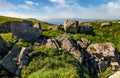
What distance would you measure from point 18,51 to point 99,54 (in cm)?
2073

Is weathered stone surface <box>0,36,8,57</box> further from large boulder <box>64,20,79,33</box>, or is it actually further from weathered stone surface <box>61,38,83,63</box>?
large boulder <box>64,20,79,33</box>

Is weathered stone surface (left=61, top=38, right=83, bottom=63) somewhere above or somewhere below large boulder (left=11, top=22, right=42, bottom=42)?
below

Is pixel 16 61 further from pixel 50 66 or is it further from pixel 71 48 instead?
pixel 71 48

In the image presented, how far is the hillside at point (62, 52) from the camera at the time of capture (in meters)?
34.4

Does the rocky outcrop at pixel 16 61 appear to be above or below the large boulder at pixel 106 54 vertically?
above

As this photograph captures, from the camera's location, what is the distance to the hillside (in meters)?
34.4

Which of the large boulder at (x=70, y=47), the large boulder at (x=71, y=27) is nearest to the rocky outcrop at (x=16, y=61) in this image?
the large boulder at (x=70, y=47)

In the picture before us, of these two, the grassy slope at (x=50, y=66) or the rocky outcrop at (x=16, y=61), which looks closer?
the grassy slope at (x=50, y=66)

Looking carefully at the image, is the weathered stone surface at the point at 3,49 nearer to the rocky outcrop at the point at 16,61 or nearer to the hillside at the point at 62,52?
the hillside at the point at 62,52

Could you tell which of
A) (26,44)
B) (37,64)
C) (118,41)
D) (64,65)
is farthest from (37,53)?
(118,41)

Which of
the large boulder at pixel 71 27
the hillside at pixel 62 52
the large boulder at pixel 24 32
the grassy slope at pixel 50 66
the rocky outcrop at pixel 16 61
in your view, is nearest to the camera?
the grassy slope at pixel 50 66

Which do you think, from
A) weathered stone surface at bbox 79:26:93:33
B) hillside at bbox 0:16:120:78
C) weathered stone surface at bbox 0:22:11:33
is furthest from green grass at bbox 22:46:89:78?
weathered stone surface at bbox 0:22:11:33

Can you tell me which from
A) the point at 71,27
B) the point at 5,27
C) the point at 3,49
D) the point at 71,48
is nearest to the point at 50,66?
the point at 3,49

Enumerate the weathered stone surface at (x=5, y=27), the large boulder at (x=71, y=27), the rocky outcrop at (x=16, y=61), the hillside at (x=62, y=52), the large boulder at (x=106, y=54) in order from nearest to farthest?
the hillside at (x=62, y=52)
the rocky outcrop at (x=16, y=61)
the large boulder at (x=106, y=54)
the large boulder at (x=71, y=27)
the weathered stone surface at (x=5, y=27)
